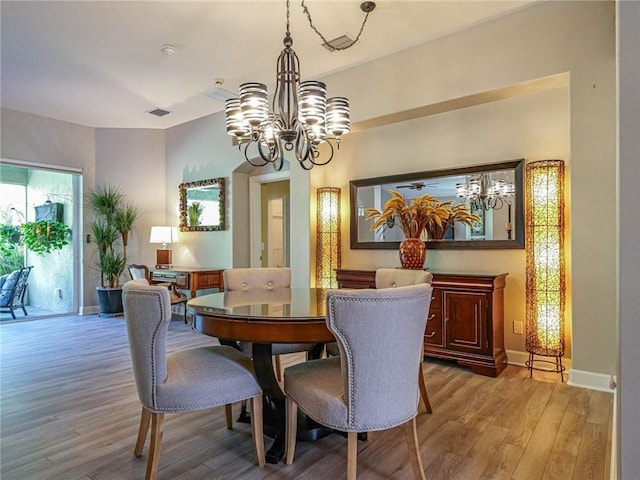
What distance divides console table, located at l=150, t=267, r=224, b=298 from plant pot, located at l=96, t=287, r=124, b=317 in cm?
71

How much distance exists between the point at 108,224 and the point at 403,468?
19.1ft

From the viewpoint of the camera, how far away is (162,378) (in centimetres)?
178

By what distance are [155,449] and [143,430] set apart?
0.89ft

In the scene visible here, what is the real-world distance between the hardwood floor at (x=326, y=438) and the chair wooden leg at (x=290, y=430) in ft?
0.19

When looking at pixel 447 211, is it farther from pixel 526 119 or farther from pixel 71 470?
pixel 71 470

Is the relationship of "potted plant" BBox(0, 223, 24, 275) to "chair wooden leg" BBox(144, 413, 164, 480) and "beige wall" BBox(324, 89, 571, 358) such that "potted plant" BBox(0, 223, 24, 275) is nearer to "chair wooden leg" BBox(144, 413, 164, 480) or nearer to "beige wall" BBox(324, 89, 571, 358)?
"beige wall" BBox(324, 89, 571, 358)

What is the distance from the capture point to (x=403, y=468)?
189 cm

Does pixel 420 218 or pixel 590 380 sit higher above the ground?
pixel 420 218

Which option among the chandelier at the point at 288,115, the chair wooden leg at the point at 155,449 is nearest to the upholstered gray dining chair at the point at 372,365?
the chair wooden leg at the point at 155,449

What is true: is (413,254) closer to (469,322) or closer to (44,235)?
(469,322)

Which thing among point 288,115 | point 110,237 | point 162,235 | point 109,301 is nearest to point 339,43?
point 288,115

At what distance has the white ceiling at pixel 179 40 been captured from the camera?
10.4 feet

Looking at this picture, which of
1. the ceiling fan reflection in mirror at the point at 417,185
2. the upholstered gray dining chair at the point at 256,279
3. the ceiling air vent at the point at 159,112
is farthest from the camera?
the ceiling air vent at the point at 159,112

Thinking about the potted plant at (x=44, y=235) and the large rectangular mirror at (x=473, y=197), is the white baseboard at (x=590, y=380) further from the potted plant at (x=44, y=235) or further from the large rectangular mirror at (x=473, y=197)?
the potted plant at (x=44, y=235)
